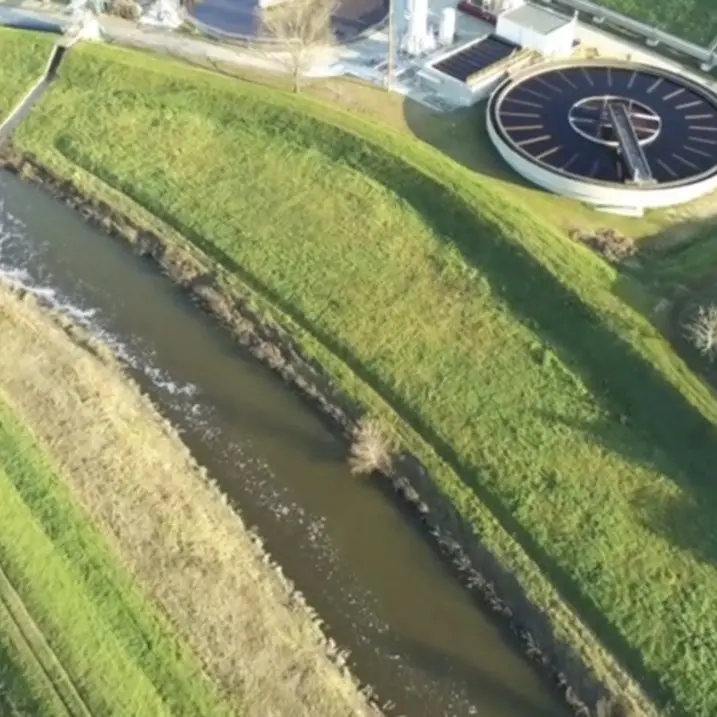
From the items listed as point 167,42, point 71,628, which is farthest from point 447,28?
point 71,628

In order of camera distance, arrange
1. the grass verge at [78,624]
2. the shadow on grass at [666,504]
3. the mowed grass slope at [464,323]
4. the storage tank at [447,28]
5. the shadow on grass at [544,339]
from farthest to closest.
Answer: the storage tank at [447,28], the shadow on grass at [544,339], the shadow on grass at [666,504], the mowed grass slope at [464,323], the grass verge at [78,624]

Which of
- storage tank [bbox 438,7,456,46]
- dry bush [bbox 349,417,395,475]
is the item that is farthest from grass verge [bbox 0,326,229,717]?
storage tank [bbox 438,7,456,46]

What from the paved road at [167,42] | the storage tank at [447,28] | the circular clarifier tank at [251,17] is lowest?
the paved road at [167,42]

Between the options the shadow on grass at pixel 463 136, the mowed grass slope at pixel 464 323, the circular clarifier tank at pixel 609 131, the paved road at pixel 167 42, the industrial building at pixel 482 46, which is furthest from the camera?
the paved road at pixel 167 42

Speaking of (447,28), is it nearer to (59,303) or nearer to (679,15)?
(679,15)

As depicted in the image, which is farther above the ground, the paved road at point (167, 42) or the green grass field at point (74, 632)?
the paved road at point (167, 42)

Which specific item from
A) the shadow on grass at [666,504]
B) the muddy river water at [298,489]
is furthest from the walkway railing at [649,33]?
the muddy river water at [298,489]

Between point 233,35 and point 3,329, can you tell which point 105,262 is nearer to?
point 3,329

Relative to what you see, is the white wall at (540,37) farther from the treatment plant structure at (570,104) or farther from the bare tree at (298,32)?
the bare tree at (298,32)
